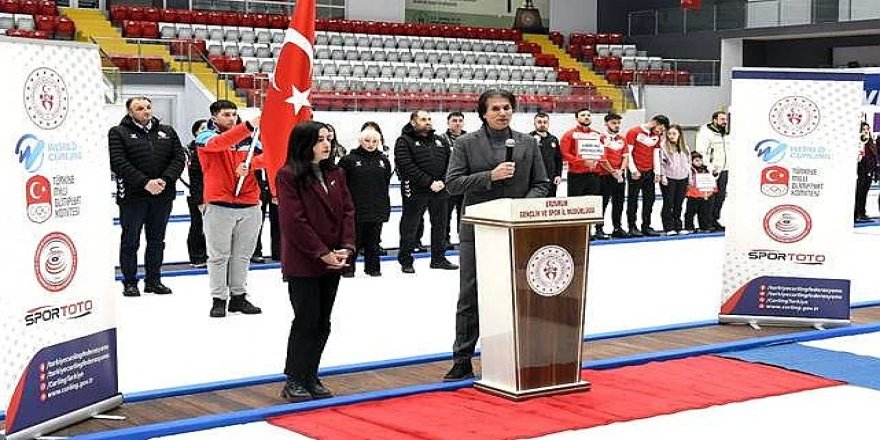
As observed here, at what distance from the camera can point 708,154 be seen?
1336cm

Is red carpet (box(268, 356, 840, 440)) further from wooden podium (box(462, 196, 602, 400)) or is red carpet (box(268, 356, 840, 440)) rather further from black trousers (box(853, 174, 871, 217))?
black trousers (box(853, 174, 871, 217))

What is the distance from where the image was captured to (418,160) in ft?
33.9

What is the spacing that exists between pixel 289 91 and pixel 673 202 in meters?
7.06

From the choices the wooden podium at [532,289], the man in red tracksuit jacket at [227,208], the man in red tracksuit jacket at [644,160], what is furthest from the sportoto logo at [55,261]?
the man in red tracksuit jacket at [644,160]

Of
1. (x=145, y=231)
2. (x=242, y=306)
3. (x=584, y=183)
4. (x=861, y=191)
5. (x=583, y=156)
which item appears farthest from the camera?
(x=861, y=191)

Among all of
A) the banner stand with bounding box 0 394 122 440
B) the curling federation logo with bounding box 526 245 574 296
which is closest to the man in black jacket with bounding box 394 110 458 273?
the curling federation logo with bounding box 526 245 574 296

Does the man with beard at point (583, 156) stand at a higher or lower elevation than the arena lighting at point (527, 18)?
lower

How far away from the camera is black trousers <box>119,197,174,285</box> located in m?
8.44

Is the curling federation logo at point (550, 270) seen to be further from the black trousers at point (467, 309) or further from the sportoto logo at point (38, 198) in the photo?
the sportoto logo at point (38, 198)

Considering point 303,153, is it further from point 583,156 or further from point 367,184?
point 583,156

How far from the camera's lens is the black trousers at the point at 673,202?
13.4 meters

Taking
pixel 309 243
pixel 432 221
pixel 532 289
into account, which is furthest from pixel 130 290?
pixel 532 289

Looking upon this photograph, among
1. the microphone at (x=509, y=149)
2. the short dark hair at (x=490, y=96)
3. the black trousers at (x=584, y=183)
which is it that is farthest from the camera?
the black trousers at (x=584, y=183)

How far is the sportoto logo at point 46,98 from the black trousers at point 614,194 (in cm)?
825
